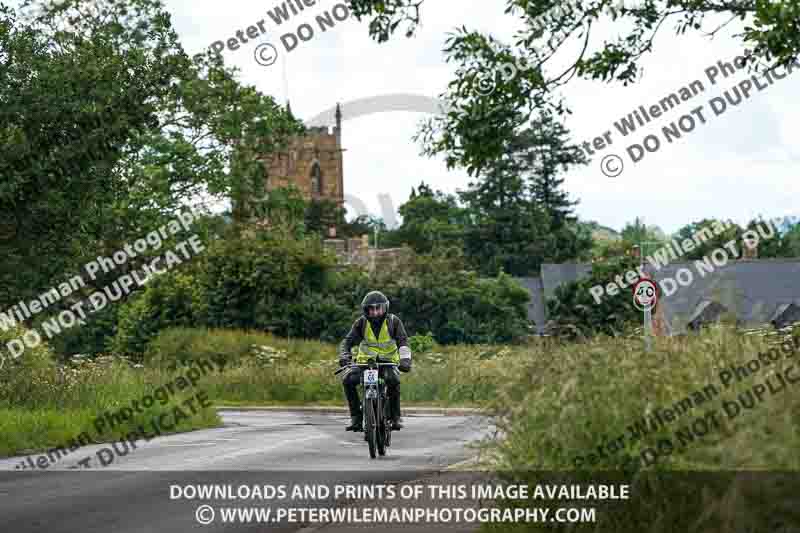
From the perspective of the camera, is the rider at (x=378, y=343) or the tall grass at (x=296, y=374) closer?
the rider at (x=378, y=343)

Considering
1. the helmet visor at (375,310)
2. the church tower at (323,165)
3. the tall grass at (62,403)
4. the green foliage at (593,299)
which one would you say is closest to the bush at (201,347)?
the tall grass at (62,403)

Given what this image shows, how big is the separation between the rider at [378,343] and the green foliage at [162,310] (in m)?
33.1

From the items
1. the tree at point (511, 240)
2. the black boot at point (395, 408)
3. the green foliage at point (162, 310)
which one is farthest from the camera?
the tree at point (511, 240)

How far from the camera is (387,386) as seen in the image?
1590 cm

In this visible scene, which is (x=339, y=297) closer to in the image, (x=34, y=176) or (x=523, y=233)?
(x=34, y=176)

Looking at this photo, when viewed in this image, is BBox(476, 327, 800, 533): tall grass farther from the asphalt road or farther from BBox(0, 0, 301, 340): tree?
BBox(0, 0, 301, 340): tree

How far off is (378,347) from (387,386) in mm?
531

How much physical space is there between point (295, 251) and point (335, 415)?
2093 cm

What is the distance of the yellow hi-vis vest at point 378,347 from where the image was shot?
15656 mm

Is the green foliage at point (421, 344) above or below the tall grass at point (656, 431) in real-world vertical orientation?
above

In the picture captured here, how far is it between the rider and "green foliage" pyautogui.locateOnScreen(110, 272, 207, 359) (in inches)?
1304

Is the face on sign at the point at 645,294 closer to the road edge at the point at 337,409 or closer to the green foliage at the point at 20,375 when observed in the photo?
the road edge at the point at 337,409

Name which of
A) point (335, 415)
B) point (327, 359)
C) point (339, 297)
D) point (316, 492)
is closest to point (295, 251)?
point (339, 297)

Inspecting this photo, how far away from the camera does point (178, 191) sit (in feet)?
153
